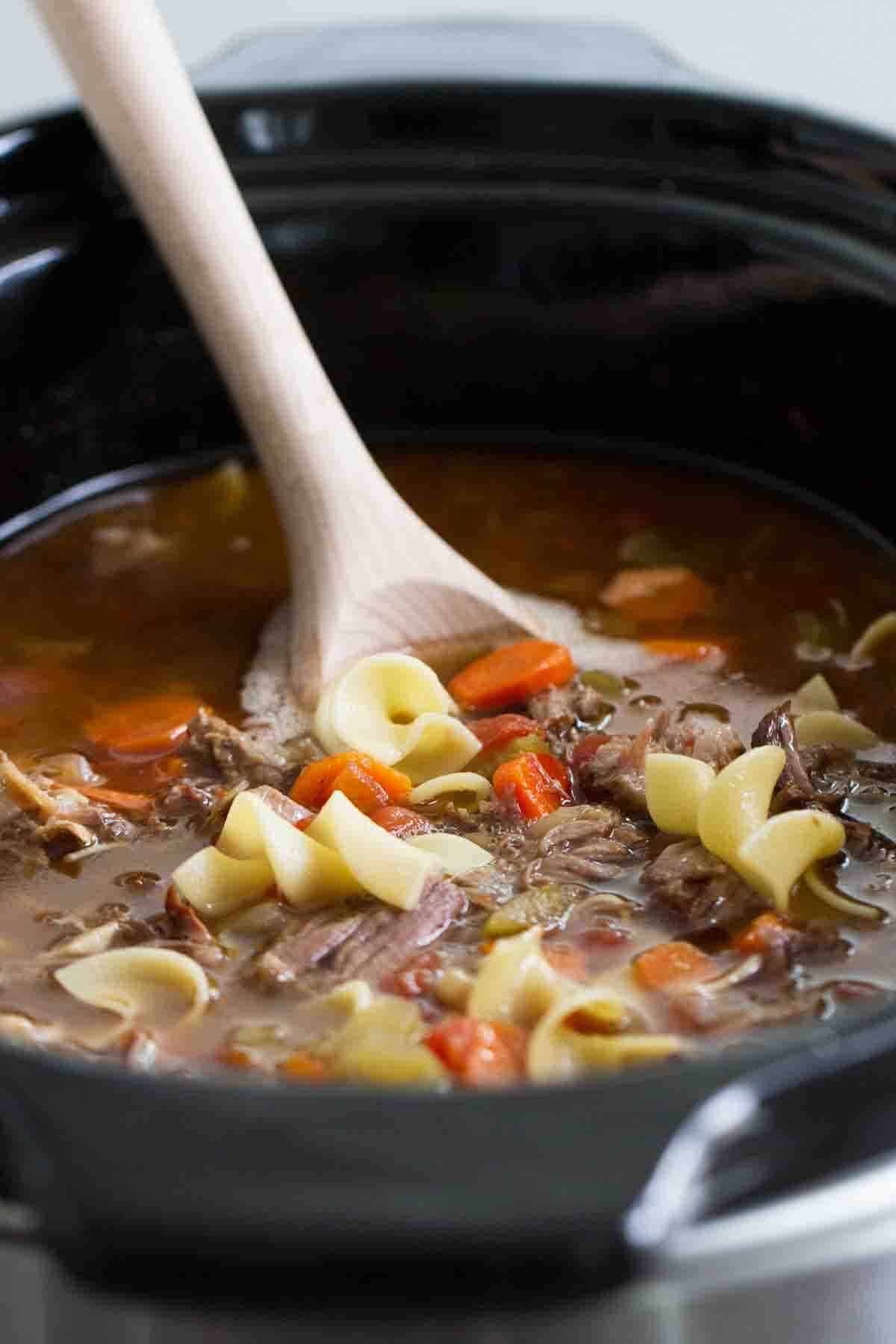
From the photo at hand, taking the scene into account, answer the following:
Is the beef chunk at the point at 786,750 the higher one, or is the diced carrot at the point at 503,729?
the diced carrot at the point at 503,729

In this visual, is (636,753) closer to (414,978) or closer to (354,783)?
(354,783)

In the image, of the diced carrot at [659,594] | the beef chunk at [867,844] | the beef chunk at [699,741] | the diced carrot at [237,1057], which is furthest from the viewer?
the diced carrot at [659,594]

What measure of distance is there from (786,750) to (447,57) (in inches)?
85.5

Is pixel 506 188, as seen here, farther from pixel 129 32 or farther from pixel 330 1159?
pixel 330 1159

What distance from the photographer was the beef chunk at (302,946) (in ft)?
9.52

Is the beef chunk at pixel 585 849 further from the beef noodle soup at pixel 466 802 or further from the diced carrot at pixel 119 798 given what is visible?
the diced carrot at pixel 119 798

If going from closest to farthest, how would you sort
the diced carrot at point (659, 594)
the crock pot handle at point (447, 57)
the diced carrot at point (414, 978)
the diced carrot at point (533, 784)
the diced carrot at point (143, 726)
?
the diced carrot at point (414, 978), the diced carrot at point (533, 784), the diced carrot at point (143, 726), the diced carrot at point (659, 594), the crock pot handle at point (447, 57)

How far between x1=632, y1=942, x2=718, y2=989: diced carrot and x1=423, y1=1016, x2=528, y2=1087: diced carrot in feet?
0.86

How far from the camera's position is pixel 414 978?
2867mm

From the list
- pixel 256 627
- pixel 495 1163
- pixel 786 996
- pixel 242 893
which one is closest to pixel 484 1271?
pixel 495 1163

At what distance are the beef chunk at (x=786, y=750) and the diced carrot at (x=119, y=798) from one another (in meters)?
1.15

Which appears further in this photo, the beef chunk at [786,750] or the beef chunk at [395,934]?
the beef chunk at [786,750]

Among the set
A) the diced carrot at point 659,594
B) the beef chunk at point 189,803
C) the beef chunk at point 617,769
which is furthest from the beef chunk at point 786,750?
the beef chunk at point 189,803

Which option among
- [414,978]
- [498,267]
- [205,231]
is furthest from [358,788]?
[498,267]
